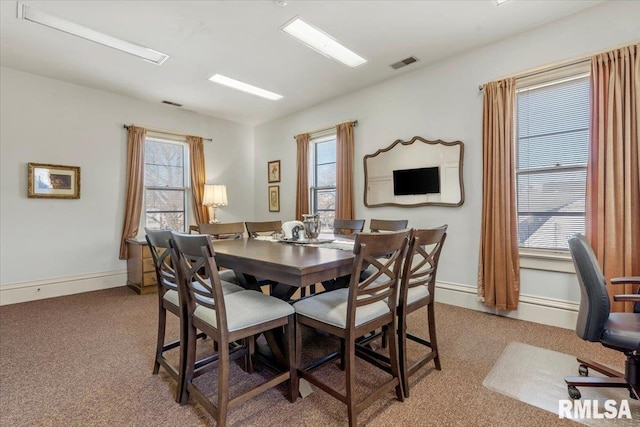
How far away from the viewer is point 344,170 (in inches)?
172

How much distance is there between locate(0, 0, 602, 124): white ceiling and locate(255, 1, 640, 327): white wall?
0.14m

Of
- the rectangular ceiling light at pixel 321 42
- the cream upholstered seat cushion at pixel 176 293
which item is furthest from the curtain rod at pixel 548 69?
the cream upholstered seat cushion at pixel 176 293

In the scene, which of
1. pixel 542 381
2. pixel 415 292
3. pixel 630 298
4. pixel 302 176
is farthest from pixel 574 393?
pixel 302 176

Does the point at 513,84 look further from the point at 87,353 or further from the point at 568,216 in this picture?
the point at 87,353

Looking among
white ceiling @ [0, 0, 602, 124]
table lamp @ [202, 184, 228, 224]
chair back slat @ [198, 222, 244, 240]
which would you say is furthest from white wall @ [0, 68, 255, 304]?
chair back slat @ [198, 222, 244, 240]

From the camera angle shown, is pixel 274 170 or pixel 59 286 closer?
pixel 59 286

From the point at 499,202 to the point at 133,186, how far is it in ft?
15.3

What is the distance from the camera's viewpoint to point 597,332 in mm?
1563

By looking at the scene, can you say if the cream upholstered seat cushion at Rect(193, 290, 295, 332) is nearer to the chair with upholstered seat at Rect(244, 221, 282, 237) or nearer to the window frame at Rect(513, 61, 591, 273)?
the chair with upholstered seat at Rect(244, 221, 282, 237)

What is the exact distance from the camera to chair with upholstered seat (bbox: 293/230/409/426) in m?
1.45

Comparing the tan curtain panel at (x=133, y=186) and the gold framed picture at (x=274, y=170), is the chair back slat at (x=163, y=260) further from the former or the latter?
the gold framed picture at (x=274, y=170)

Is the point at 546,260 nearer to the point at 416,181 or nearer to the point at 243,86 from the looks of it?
the point at 416,181

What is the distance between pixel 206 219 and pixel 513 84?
4621 mm

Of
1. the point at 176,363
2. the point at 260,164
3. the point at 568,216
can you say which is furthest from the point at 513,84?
the point at 260,164
